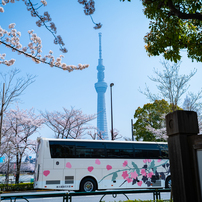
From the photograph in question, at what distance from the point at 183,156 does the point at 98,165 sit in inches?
406

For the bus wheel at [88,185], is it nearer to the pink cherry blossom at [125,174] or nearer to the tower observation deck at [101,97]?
the pink cherry blossom at [125,174]

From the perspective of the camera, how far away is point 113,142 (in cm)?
1371

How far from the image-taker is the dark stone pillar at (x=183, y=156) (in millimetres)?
3176

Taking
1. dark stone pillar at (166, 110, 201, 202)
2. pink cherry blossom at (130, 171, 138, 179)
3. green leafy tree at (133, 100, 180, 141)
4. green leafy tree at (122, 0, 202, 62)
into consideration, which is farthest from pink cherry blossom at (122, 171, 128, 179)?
green leafy tree at (133, 100, 180, 141)

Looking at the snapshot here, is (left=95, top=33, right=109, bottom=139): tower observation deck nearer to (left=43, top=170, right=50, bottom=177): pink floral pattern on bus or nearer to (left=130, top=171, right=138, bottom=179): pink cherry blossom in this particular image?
(left=130, top=171, right=138, bottom=179): pink cherry blossom

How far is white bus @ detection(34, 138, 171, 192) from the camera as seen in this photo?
1216 cm

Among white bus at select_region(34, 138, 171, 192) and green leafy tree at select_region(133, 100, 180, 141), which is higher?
green leafy tree at select_region(133, 100, 180, 141)

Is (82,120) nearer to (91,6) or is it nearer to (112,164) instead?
(112,164)

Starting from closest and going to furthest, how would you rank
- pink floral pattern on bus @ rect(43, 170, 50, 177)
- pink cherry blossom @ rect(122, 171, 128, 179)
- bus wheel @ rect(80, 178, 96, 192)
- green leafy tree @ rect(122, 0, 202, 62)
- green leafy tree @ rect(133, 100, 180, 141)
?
green leafy tree @ rect(122, 0, 202, 62)
pink floral pattern on bus @ rect(43, 170, 50, 177)
bus wheel @ rect(80, 178, 96, 192)
pink cherry blossom @ rect(122, 171, 128, 179)
green leafy tree @ rect(133, 100, 180, 141)

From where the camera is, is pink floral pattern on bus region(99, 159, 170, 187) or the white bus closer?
the white bus

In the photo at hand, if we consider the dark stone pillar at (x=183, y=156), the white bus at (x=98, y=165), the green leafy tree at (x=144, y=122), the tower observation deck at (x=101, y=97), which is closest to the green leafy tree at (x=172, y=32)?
the dark stone pillar at (x=183, y=156)

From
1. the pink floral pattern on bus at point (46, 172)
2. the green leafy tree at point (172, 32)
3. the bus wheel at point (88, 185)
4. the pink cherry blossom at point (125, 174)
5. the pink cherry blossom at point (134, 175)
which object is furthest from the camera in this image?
the pink cherry blossom at point (134, 175)

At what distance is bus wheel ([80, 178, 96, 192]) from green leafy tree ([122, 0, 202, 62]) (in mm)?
8762

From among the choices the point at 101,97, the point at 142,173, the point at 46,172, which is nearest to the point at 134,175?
the point at 142,173
